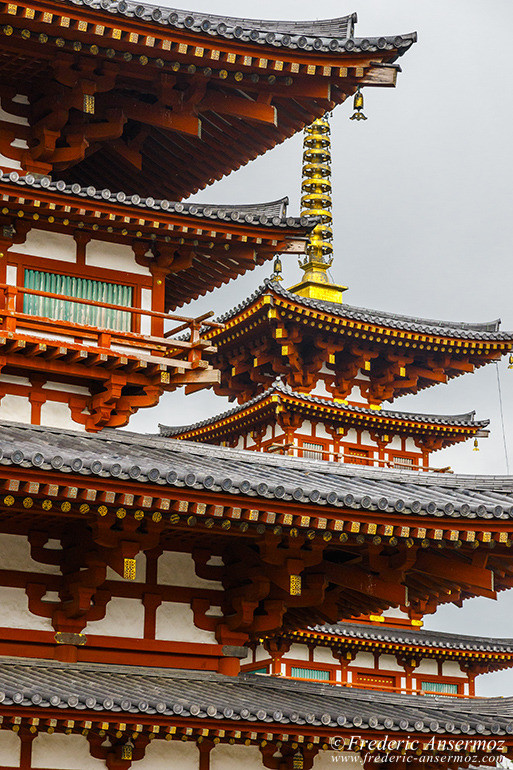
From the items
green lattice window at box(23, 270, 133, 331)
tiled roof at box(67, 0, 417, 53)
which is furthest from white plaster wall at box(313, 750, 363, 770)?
tiled roof at box(67, 0, 417, 53)

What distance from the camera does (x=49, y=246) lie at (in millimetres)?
18125

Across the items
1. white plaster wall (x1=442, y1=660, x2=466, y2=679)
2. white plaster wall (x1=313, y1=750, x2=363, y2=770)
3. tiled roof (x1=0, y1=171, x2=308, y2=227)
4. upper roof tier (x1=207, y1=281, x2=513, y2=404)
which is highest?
upper roof tier (x1=207, y1=281, x2=513, y2=404)

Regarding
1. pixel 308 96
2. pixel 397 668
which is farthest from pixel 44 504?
pixel 397 668

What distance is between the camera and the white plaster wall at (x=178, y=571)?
16.6 metres

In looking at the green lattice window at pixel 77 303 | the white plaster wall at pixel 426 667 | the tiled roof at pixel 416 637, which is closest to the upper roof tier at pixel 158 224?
the green lattice window at pixel 77 303

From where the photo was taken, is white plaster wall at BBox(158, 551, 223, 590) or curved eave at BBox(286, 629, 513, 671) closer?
white plaster wall at BBox(158, 551, 223, 590)

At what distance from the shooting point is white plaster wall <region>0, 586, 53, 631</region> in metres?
15.4

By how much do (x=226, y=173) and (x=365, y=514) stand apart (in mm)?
7920

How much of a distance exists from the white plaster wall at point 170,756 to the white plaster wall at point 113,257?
704 cm

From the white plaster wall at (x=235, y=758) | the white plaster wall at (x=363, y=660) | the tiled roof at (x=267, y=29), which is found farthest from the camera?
the white plaster wall at (x=363, y=660)

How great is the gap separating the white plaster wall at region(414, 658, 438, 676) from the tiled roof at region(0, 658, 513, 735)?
17.2 meters

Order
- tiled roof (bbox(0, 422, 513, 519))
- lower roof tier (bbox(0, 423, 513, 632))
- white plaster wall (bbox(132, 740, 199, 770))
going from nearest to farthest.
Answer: tiled roof (bbox(0, 422, 513, 519))
lower roof tier (bbox(0, 423, 513, 632))
white plaster wall (bbox(132, 740, 199, 770))

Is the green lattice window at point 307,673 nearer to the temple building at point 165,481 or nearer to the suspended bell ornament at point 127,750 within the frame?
the temple building at point 165,481

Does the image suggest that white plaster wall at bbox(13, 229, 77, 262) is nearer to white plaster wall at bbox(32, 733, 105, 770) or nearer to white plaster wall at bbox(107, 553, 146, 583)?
white plaster wall at bbox(107, 553, 146, 583)
